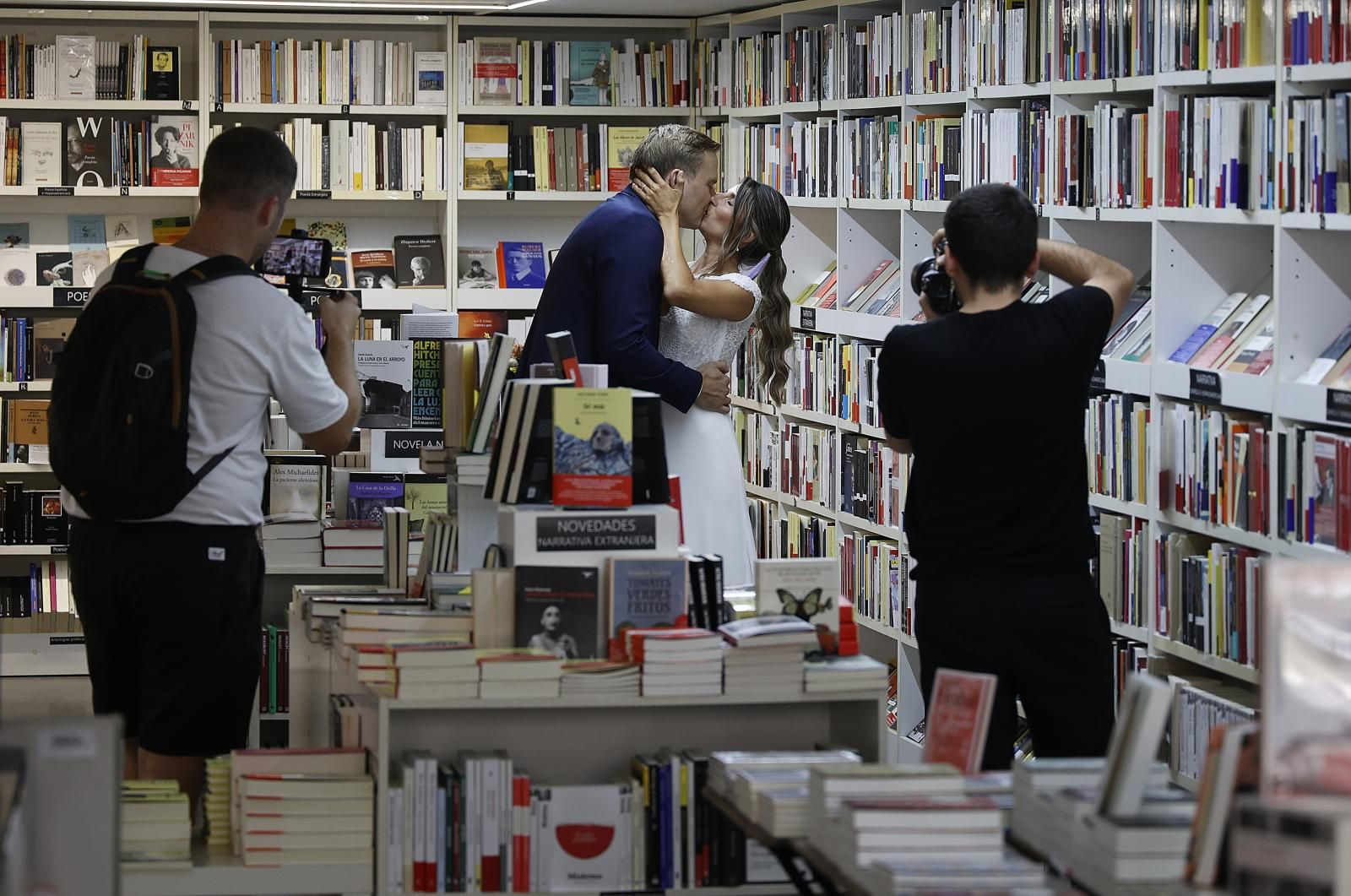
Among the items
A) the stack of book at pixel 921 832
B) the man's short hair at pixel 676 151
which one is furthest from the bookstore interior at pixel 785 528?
the man's short hair at pixel 676 151

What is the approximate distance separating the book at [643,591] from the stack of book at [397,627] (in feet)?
0.92

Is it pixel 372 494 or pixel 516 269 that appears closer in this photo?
pixel 372 494

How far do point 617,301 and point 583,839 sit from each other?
1.76 m

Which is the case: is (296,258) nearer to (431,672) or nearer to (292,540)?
(292,540)

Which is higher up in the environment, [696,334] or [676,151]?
[676,151]

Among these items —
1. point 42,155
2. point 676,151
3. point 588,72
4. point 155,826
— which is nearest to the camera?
point 155,826

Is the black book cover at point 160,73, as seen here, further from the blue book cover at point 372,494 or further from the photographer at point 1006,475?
the photographer at point 1006,475

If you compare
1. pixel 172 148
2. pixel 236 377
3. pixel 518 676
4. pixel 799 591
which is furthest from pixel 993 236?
pixel 172 148

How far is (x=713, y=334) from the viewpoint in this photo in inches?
203

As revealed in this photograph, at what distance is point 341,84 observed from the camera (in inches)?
318

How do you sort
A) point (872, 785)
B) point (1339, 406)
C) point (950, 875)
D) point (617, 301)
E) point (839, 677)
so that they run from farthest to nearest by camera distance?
point (617, 301)
point (1339, 406)
point (839, 677)
point (872, 785)
point (950, 875)

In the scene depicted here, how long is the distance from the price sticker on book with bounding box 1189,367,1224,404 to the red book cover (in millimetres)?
1734

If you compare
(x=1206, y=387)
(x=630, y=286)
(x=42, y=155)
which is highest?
(x=42, y=155)

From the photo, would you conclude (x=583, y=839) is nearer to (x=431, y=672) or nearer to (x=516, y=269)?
(x=431, y=672)
